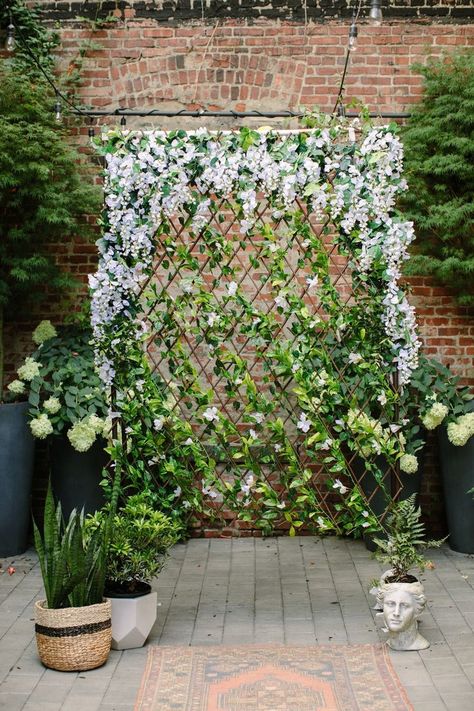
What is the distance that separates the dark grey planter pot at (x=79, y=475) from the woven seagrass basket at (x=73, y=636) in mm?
2003

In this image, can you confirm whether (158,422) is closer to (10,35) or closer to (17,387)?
(17,387)

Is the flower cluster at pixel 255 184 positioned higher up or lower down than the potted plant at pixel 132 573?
higher up

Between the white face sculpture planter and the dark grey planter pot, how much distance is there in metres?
2.34

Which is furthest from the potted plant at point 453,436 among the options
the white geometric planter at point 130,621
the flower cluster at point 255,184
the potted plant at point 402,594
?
the white geometric planter at point 130,621

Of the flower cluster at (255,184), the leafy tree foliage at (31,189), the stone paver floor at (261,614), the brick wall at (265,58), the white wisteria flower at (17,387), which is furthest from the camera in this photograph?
the brick wall at (265,58)

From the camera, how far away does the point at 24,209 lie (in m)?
6.14

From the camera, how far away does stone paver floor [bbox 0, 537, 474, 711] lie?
3998mm

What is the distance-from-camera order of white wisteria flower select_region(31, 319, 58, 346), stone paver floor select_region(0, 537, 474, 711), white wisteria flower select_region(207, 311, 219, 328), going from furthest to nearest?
white wisteria flower select_region(31, 319, 58, 346)
white wisteria flower select_region(207, 311, 219, 328)
stone paver floor select_region(0, 537, 474, 711)

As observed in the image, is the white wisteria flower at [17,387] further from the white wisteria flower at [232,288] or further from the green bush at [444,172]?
the green bush at [444,172]

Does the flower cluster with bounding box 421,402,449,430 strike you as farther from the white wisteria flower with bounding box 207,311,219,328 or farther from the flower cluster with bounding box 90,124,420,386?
the white wisteria flower with bounding box 207,311,219,328

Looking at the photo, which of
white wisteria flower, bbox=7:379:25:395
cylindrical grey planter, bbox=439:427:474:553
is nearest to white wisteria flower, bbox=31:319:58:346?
white wisteria flower, bbox=7:379:25:395

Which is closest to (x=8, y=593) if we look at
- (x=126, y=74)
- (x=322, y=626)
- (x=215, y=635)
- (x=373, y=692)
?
(x=215, y=635)

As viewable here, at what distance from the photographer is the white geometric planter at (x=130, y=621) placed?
14.4 feet

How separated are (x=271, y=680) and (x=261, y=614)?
0.89 metres
